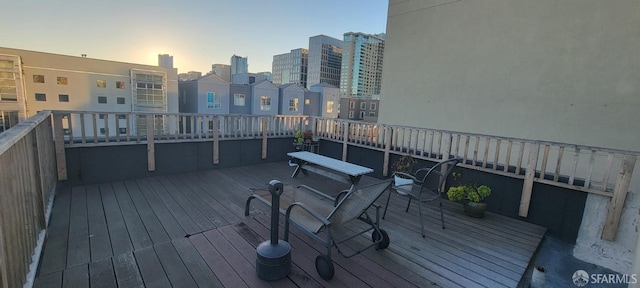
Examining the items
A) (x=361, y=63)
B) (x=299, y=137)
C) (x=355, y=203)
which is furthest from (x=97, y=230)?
(x=361, y=63)

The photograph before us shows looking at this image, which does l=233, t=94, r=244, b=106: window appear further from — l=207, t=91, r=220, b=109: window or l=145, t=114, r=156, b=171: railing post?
l=145, t=114, r=156, b=171: railing post

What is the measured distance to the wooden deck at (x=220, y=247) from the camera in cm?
208

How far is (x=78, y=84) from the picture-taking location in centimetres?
1945

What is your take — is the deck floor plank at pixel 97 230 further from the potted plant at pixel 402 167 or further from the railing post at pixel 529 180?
the railing post at pixel 529 180

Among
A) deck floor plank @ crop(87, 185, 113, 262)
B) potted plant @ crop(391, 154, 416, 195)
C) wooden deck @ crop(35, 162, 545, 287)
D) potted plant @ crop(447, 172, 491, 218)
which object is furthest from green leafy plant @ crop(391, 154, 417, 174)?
deck floor plank @ crop(87, 185, 113, 262)

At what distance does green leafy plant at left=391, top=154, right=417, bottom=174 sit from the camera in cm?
452

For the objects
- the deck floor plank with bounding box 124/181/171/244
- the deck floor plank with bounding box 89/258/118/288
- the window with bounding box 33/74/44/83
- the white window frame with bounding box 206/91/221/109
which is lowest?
the deck floor plank with bounding box 124/181/171/244

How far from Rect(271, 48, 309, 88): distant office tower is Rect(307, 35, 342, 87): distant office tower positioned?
1.55m

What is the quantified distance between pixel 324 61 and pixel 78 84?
160 feet

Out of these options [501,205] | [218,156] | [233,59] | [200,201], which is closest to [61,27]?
[218,156]

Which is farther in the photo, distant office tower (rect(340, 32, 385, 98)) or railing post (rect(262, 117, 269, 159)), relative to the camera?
distant office tower (rect(340, 32, 385, 98))

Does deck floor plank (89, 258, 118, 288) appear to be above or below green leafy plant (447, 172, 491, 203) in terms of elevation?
below

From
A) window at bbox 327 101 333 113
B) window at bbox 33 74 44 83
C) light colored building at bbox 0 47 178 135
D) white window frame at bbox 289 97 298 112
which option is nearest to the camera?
light colored building at bbox 0 47 178 135

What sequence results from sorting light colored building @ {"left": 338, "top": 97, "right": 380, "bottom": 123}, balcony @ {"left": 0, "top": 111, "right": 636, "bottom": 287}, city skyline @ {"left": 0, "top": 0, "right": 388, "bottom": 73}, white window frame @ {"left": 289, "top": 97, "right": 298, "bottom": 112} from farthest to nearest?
light colored building @ {"left": 338, "top": 97, "right": 380, "bottom": 123}, white window frame @ {"left": 289, "top": 97, "right": 298, "bottom": 112}, city skyline @ {"left": 0, "top": 0, "right": 388, "bottom": 73}, balcony @ {"left": 0, "top": 111, "right": 636, "bottom": 287}
